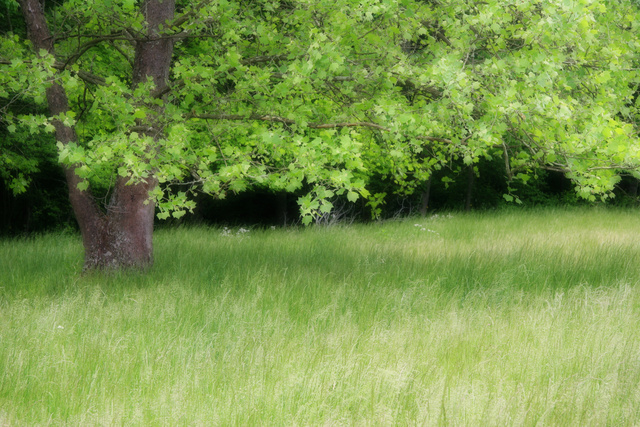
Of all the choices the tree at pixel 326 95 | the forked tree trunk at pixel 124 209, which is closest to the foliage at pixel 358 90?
the tree at pixel 326 95

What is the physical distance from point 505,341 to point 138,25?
188 inches

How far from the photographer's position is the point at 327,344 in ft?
14.1

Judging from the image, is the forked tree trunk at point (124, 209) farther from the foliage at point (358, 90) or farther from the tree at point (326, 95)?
the foliage at point (358, 90)

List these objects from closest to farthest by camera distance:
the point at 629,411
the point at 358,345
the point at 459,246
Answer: the point at 629,411 < the point at 358,345 < the point at 459,246

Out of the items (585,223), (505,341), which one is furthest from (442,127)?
(585,223)

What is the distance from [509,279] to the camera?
21.3ft

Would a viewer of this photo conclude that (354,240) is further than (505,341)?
Yes

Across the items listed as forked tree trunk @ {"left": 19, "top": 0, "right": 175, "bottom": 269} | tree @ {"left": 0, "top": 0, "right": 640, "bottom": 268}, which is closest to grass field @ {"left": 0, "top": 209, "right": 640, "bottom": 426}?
forked tree trunk @ {"left": 19, "top": 0, "right": 175, "bottom": 269}

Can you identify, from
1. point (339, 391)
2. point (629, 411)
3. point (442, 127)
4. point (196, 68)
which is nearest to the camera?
point (629, 411)

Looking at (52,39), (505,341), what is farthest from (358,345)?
(52,39)

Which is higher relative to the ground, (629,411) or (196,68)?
(196,68)

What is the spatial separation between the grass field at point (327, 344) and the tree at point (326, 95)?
0.98 meters

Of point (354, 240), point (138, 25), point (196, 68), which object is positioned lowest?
point (354, 240)

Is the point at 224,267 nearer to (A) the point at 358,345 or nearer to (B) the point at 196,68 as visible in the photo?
(B) the point at 196,68
